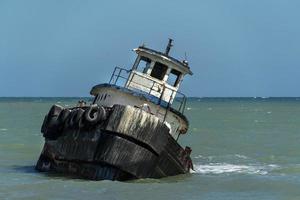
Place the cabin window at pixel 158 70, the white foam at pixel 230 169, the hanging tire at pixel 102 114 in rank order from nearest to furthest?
1. the hanging tire at pixel 102 114
2. the cabin window at pixel 158 70
3. the white foam at pixel 230 169

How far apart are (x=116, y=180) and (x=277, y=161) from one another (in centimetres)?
996

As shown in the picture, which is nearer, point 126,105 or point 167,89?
point 126,105

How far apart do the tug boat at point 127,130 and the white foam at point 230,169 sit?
2.21 meters

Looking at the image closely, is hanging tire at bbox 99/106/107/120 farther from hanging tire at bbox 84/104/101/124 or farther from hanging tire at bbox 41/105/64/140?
hanging tire at bbox 41/105/64/140

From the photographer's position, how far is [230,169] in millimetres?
20812

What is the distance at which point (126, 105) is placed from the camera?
15.9m

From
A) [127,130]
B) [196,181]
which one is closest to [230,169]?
[196,181]

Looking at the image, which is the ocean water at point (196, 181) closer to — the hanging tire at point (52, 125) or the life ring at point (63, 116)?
the hanging tire at point (52, 125)

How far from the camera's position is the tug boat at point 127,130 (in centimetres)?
1541

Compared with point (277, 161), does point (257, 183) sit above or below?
below

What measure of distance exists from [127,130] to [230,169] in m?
6.60

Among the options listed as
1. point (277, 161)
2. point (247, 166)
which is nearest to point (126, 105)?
point (247, 166)

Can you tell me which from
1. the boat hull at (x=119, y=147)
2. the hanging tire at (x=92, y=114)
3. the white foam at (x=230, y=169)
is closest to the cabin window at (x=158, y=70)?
the boat hull at (x=119, y=147)

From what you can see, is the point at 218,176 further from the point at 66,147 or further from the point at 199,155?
the point at 199,155
